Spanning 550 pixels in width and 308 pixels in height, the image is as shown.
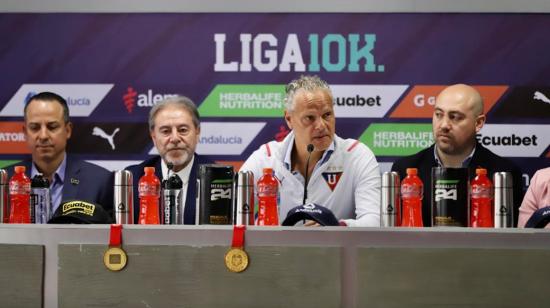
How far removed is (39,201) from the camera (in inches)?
88.4

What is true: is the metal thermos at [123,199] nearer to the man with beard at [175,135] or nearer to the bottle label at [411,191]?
the bottle label at [411,191]

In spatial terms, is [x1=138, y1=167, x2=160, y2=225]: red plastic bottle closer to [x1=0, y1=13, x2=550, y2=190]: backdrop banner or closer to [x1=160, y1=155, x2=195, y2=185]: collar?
[x1=160, y1=155, x2=195, y2=185]: collar

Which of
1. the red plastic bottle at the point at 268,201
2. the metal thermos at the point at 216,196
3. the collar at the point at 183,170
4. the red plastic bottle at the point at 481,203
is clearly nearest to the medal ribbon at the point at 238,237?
the metal thermos at the point at 216,196

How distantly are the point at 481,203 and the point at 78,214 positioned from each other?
1.05 metres

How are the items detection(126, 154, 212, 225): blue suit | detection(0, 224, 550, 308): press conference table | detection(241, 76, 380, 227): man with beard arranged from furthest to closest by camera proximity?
1. detection(241, 76, 380, 227): man with beard
2. detection(126, 154, 212, 225): blue suit
3. detection(0, 224, 550, 308): press conference table

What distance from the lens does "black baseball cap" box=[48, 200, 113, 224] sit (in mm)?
2102

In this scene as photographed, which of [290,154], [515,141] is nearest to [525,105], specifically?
[515,141]

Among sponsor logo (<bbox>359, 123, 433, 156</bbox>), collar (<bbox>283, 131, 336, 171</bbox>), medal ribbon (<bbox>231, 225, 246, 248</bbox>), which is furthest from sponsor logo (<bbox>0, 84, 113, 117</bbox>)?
medal ribbon (<bbox>231, 225, 246, 248</bbox>)

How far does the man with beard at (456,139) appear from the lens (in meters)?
4.05

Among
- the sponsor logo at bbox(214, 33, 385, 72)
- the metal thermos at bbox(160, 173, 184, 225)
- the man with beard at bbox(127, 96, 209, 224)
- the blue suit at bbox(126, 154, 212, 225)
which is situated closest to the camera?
the metal thermos at bbox(160, 173, 184, 225)

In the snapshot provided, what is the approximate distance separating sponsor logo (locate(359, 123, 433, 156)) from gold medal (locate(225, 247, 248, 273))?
2353 mm

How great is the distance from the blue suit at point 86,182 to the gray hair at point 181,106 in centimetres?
36

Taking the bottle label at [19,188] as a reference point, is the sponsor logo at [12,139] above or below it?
above

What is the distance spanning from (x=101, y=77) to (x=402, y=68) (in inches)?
62.3
